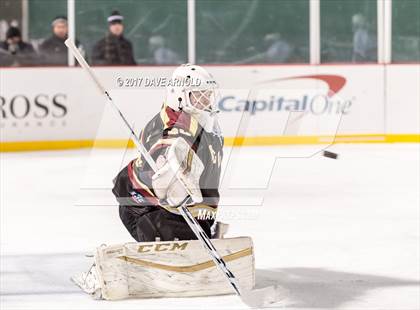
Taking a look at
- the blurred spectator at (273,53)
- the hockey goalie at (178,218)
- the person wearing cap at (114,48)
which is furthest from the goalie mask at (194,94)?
the blurred spectator at (273,53)

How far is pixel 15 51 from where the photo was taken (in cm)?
1027

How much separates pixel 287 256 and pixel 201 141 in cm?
110

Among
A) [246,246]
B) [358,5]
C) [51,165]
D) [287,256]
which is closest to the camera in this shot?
[246,246]

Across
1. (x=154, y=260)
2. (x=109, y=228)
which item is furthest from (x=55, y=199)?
(x=154, y=260)

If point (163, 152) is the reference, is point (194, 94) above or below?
above

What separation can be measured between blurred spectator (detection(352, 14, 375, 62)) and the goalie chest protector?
6.95 metres

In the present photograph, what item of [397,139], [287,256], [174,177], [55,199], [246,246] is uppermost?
[174,177]

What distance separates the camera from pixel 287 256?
16.6ft

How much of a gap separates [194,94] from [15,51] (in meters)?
6.36

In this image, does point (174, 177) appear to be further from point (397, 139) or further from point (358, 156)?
point (397, 139)

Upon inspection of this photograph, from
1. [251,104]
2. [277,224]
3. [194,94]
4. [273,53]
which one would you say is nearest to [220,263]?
[194,94]

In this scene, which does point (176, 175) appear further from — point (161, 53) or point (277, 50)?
point (277, 50)

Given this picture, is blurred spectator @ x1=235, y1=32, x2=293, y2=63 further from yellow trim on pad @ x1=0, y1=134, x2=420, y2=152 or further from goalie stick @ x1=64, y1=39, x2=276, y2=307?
goalie stick @ x1=64, y1=39, x2=276, y2=307

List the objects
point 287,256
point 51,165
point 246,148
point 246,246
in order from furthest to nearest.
A: point 246,148, point 51,165, point 287,256, point 246,246
